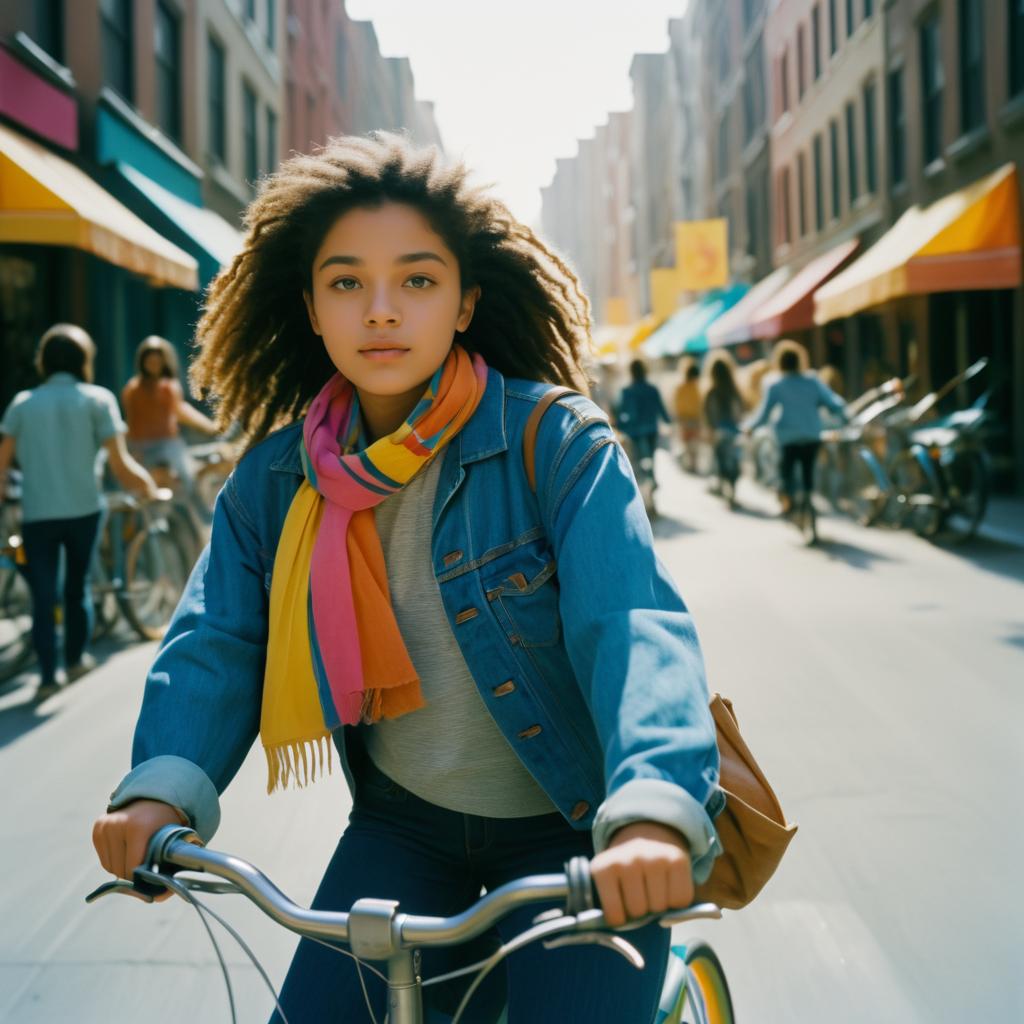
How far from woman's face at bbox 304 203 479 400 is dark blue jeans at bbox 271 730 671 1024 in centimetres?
59

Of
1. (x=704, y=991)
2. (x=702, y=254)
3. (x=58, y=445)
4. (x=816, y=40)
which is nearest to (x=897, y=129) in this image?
(x=816, y=40)

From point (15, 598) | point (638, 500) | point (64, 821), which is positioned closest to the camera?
point (638, 500)

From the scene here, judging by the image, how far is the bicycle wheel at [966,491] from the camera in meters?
12.7

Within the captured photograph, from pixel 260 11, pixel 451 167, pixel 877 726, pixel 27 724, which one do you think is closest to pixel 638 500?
pixel 451 167

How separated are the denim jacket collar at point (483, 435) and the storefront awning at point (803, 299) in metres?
25.5

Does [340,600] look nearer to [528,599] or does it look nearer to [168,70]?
[528,599]

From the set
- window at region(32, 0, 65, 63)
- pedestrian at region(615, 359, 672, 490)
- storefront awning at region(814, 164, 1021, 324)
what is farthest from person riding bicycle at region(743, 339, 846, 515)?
window at region(32, 0, 65, 63)

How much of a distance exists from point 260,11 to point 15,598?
70.9ft

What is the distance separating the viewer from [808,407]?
43.9 ft

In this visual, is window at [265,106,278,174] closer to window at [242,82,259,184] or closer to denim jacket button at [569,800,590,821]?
window at [242,82,259,184]

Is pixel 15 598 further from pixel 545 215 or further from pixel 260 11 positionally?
pixel 545 215

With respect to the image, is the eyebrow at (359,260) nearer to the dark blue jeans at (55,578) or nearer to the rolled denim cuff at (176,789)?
the rolled denim cuff at (176,789)

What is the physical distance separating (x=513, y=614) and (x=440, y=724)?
212 millimetres

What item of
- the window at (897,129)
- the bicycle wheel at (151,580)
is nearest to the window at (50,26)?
the bicycle wheel at (151,580)
